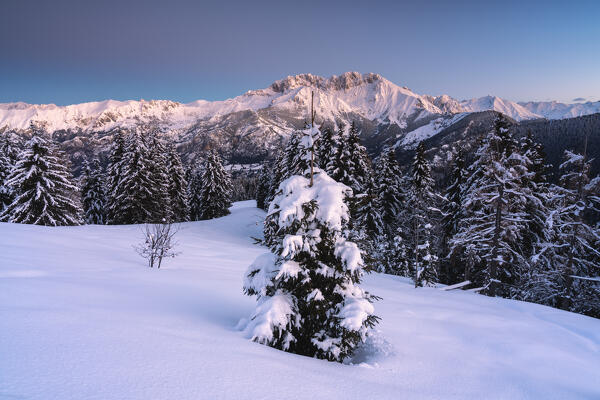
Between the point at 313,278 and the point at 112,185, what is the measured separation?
119ft

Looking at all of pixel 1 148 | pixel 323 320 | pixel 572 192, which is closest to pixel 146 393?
pixel 323 320

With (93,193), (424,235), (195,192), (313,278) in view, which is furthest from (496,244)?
(195,192)

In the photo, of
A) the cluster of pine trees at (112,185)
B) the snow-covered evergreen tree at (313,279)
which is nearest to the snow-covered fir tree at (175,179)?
the cluster of pine trees at (112,185)

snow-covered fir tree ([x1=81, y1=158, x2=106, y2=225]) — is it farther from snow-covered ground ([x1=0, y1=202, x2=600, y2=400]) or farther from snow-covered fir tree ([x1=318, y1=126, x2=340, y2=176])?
snow-covered ground ([x1=0, y1=202, x2=600, y2=400])

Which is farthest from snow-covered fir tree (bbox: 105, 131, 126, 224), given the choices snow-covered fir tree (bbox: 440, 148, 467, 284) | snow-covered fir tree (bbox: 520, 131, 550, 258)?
snow-covered fir tree (bbox: 520, 131, 550, 258)

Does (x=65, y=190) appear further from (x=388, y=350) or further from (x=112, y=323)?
(x=388, y=350)

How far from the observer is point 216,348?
3.97m

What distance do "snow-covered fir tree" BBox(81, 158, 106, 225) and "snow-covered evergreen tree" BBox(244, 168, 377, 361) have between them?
40.7 m

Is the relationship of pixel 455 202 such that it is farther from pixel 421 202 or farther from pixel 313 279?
pixel 313 279

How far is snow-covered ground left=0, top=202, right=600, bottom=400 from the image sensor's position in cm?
277

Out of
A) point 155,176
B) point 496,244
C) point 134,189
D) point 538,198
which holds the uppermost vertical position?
point 538,198

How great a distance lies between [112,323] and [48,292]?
110 inches

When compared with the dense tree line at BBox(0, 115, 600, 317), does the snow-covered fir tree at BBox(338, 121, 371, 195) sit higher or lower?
higher

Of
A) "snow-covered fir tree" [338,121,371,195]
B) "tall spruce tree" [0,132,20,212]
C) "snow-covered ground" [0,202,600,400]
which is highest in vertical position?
"snow-covered fir tree" [338,121,371,195]
